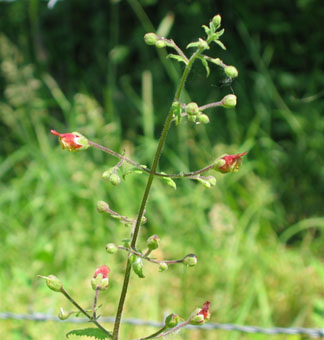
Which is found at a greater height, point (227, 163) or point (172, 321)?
point (227, 163)

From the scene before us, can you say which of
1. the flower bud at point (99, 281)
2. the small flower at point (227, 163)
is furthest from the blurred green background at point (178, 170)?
the small flower at point (227, 163)

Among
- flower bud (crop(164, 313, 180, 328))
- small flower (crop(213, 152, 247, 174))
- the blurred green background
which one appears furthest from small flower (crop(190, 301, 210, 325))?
the blurred green background

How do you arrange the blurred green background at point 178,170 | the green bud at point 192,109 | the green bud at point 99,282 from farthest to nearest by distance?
1. the blurred green background at point 178,170
2. the green bud at point 99,282
3. the green bud at point 192,109

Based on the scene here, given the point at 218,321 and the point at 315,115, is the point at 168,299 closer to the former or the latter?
the point at 218,321

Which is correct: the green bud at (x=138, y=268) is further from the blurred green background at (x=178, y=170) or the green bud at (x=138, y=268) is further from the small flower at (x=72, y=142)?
the blurred green background at (x=178, y=170)

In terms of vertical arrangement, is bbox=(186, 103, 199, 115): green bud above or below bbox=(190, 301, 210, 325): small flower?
above

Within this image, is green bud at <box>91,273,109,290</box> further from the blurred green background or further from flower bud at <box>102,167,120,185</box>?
the blurred green background

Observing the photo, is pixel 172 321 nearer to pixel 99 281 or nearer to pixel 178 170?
pixel 99 281

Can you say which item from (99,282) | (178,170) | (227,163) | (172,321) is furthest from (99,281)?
(178,170)
